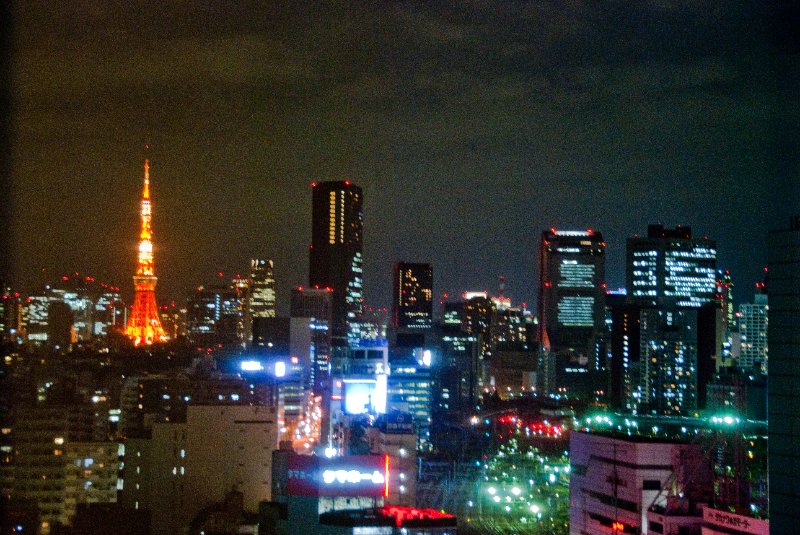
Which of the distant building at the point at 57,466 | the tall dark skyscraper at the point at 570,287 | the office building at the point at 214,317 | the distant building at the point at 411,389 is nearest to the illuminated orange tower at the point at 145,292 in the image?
the office building at the point at 214,317

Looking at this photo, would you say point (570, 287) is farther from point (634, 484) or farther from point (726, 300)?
point (634, 484)

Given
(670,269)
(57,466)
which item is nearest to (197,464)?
(57,466)

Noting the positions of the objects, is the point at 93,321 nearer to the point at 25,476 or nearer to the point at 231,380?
the point at 231,380

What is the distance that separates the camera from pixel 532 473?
15141 millimetres

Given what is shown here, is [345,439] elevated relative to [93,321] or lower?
lower

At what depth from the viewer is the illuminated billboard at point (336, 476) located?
29.6 ft

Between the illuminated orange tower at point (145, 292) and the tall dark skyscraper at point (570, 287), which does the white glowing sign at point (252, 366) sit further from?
the tall dark skyscraper at point (570, 287)

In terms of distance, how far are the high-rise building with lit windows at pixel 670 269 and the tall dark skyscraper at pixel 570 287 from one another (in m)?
5.64

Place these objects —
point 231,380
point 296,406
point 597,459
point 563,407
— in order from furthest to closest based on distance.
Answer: point 563,407
point 296,406
point 231,380
point 597,459

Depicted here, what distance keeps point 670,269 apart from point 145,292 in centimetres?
1361

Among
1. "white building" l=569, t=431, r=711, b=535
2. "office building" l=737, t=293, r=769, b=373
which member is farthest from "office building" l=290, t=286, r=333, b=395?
"white building" l=569, t=431, r=711, b=535

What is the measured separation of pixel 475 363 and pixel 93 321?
1255 centimetres

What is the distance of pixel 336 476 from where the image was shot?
9172 mm

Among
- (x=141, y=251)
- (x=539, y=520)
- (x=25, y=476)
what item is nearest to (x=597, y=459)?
(x=539, y=520)
